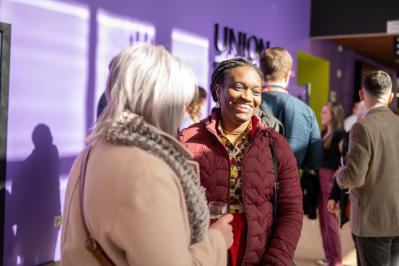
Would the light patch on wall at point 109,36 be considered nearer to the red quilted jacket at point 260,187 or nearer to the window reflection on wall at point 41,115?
the window reflection on wall at point 41,115

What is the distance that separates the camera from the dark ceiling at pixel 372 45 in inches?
320

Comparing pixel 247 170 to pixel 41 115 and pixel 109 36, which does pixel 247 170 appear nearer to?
pixel 41 115

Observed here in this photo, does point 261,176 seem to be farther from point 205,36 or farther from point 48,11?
point 205,36

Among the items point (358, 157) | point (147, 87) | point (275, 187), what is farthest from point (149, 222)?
point (358, 157)

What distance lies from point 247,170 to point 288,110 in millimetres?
889

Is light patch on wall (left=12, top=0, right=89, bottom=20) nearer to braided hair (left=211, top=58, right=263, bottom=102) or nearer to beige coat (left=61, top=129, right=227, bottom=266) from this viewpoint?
braided hair (left=211, top=58, right=263, bottom=102)

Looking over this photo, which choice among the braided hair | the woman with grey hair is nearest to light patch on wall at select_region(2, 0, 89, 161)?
the braided hair

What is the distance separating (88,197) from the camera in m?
1.13

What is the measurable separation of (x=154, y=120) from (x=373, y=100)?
1858 millimetres

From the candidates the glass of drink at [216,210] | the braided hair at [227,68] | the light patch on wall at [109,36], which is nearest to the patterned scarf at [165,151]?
the glass of drink at [216,210]

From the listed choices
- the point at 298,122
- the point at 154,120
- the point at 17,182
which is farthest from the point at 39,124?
the point at 154,120

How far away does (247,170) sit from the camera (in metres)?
1.79

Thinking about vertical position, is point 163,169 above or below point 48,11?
below

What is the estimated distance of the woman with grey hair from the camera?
1080 millimetres
